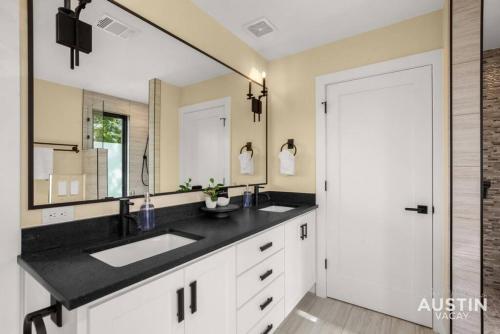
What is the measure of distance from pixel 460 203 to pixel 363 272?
104 centimetres

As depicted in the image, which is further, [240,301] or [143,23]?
[143,23]

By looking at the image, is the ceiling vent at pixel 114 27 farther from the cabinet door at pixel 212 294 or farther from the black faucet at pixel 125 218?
the cabinet door at pixel 212 294

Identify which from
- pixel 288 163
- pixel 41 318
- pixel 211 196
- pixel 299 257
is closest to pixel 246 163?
pixel 288 163

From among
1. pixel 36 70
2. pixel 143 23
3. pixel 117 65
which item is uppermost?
pixel 143 23

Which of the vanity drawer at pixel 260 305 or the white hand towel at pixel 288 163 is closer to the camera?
the vanity drawer at pixel 260 305

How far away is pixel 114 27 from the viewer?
141cm

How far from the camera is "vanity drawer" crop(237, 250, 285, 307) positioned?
1443 millimetres

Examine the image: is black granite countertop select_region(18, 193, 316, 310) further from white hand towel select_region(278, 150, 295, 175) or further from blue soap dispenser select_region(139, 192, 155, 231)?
white hand towel select_region(278, 150, 295, 175)

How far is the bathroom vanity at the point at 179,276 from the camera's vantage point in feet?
2.71

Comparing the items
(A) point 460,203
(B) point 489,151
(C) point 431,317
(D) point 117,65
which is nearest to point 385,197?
(A) point 460,203

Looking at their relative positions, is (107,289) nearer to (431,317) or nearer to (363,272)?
(363,272)

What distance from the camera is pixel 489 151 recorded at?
1.72 m

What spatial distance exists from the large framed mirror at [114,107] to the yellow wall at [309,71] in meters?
0.76

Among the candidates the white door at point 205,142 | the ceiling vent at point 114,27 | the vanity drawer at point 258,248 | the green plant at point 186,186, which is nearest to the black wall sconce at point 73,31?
Result: the ceiling vent at point 114,27
